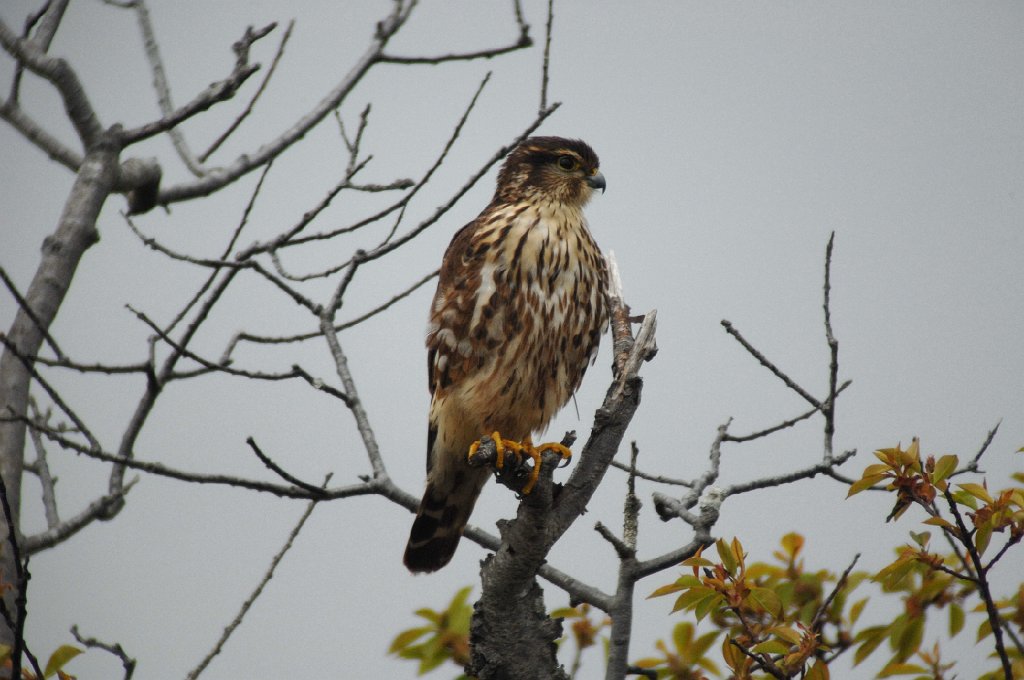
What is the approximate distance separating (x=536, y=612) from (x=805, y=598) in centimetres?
68

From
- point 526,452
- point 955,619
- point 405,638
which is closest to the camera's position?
point 955,619

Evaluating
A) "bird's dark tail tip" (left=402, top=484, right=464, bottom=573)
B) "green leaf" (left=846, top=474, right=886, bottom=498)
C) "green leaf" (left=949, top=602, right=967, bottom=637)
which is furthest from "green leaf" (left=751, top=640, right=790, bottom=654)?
"bird's dark tail tip" (left=402, top=484, right=464, bottom=573)

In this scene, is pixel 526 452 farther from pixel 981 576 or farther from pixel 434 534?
pixel 981 576

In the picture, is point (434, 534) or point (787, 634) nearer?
point (787, 634)

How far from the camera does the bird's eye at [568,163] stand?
3543mm

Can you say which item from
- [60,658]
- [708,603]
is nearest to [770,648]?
[708,603]

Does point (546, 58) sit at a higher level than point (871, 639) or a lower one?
higher

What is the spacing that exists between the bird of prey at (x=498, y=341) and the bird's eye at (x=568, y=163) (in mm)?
286

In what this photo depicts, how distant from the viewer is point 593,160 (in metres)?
3.60

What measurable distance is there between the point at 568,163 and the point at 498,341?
89 cm

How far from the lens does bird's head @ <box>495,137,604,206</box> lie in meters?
3.48

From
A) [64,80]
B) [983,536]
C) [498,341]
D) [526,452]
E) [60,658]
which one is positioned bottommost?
[60,658]

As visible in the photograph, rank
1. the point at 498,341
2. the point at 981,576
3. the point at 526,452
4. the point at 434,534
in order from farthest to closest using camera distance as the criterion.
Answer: the point at 434,534, the point at 498,341, the point at 526,452, the point at 981,576

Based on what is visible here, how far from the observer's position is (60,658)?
1870 mm
